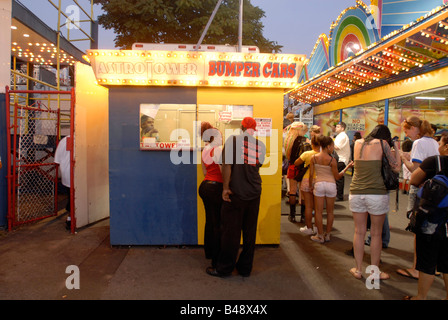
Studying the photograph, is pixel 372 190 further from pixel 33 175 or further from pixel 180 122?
pixel 33 175

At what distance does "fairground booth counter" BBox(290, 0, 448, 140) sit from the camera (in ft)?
22.5

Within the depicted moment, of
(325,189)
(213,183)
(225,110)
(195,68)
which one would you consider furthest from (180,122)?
(325,189)

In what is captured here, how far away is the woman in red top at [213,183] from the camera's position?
13.5 ft

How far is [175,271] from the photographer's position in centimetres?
416

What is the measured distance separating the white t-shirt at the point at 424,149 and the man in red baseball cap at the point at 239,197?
2419 millimetres

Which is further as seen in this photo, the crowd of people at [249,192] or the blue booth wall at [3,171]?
the blue booth wall at [3,171]

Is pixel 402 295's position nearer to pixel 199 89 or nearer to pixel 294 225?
pixel 294 225

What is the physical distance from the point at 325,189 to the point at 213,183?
2106 millimetres

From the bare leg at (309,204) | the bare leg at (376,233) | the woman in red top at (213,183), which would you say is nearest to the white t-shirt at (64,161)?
the woman in red top at (213,183)

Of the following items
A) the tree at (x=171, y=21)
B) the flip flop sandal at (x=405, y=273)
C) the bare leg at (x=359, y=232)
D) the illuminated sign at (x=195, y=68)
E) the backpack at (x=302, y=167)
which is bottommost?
the flip flop sandal at (x=405, y=273)

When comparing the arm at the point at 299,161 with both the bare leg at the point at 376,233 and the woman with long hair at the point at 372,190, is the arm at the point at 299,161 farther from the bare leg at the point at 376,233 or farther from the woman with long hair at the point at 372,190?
the bare leg at the point at 376,233

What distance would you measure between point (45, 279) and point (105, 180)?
2934 millimetres

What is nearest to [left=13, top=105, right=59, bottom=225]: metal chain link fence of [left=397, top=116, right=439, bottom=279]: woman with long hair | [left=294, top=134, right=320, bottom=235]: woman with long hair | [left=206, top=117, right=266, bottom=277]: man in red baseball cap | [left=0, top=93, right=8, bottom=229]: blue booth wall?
[left=0, top=93, right=8, bottom=229]: blue booth wall

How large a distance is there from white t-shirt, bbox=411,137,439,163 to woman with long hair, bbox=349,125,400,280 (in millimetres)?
764
